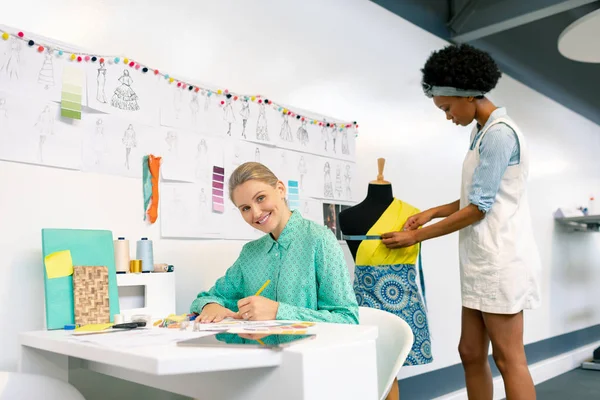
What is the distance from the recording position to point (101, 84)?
175 centimetres

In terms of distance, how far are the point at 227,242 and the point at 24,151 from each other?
80cm

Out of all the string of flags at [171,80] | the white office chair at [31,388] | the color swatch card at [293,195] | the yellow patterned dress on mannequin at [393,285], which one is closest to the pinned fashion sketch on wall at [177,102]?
the string of flags at [171,80]

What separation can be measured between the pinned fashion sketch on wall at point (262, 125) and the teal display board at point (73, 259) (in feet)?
2.73

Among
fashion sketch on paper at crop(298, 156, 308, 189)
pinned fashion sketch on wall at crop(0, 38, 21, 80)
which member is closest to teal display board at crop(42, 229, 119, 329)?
pinned fashion sketch on wall at crop(0, 38, 21, 80)

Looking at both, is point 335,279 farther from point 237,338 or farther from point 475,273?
point 475,273

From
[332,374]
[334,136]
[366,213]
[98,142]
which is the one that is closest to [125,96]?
[98,142]

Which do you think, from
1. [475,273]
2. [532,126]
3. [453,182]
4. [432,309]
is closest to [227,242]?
[475,273]

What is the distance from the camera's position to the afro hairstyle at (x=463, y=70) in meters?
1.91

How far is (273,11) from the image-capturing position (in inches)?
93.0

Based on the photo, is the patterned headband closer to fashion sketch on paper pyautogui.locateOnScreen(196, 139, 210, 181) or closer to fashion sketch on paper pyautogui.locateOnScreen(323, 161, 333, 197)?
fashion sketch on paper pyautogui.locateOnScreen(323, 161, 333, 197)

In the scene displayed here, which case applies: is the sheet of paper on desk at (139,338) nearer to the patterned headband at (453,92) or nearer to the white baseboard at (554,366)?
the patterned headband at (453,92)

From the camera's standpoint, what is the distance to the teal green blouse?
1376 millimetres

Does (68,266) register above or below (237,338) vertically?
above

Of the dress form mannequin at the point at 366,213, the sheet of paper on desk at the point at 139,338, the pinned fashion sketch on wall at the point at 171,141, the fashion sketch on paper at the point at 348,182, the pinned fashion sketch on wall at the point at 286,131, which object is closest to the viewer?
the sheet of paper on desk at the point at 139,338
